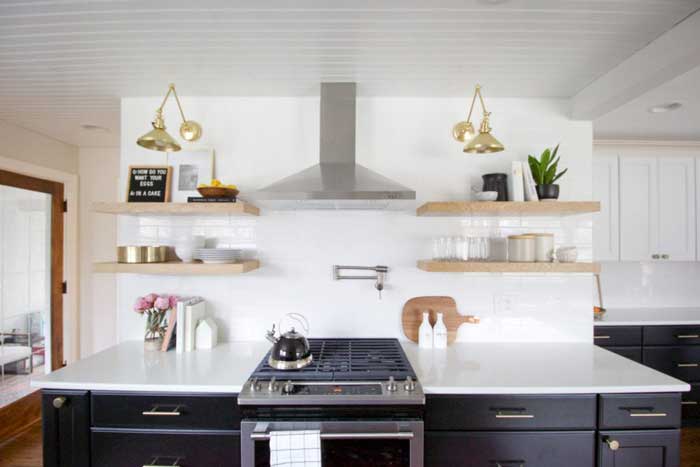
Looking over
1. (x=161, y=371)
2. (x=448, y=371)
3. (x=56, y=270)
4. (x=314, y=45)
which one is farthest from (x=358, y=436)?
(x=56, y=270)

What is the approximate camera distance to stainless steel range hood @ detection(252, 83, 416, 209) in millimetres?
1547

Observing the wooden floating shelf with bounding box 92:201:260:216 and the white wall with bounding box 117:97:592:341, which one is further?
the white wall with bounding box 117:97:592:341

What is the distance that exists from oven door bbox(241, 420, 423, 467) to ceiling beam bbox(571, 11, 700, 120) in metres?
1.95

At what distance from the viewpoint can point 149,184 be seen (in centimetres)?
205

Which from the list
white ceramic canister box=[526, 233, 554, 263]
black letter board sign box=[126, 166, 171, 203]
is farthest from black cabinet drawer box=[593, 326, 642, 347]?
black letter board sign box=[126, 166, 171, 203]

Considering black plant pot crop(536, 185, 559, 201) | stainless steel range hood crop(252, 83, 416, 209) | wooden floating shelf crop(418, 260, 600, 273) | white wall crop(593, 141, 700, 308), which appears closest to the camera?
stainless steel range hood crop(252, 83, 416, 209)

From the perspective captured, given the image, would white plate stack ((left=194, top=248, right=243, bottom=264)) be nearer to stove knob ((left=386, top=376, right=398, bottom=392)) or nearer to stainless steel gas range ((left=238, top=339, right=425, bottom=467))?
stainless steel gas range ((left=238, top=339, right=425, bottom=467))

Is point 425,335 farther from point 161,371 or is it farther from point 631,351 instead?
point 631,351

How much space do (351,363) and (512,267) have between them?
1.02 metres

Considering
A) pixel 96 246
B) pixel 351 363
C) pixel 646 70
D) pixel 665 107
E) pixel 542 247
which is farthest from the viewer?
pixel 96 246

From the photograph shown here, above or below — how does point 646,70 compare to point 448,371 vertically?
above

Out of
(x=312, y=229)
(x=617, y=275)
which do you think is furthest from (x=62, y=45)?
(x=617, y=275)

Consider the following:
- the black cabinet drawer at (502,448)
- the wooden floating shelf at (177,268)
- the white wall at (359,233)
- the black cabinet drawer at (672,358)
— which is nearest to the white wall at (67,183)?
the white wall at (359,233)

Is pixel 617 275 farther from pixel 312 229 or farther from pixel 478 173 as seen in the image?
pixel 312 229
